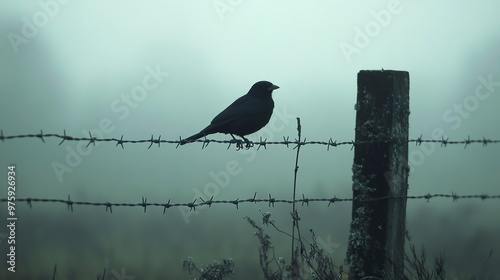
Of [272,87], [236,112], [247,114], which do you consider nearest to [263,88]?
[272,87]

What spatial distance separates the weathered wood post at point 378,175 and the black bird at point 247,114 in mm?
2085

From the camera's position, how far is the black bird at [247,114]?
6859mm

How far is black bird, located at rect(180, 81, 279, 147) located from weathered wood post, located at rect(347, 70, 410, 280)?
2.08m

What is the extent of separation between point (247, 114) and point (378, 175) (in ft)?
8.66

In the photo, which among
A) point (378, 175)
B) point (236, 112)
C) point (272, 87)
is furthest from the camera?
point (272, 87)

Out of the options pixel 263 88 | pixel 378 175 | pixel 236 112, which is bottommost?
pixel 378 175

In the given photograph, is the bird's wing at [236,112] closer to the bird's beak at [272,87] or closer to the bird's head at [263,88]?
the bird's head at [263,88]

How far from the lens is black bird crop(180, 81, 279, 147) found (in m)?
6.86

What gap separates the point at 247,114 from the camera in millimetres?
7109

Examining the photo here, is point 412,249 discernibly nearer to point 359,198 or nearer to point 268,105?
point 359,198

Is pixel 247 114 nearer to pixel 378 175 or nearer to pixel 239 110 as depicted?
pixel 239 110

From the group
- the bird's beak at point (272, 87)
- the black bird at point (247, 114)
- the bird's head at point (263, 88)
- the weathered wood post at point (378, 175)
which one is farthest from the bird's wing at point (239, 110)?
the weathered wood post at point (378, 175)

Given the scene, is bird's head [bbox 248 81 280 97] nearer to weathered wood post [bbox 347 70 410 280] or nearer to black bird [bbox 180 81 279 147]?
black bird [bbox 180 81 279 147]

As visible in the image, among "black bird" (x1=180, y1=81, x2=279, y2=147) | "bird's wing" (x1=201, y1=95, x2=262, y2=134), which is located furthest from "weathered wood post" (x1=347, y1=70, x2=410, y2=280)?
"bird's wing" (x1=201, y1=95, x2=262, y2=134)
